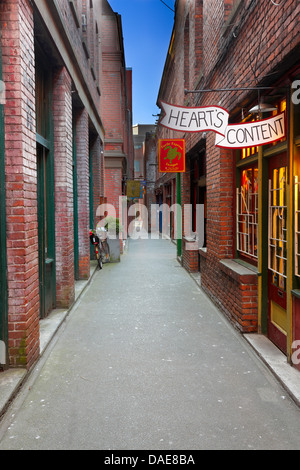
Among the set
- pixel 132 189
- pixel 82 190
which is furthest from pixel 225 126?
pixel 132 189

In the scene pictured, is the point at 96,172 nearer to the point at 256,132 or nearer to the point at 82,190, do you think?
the point at 82,190

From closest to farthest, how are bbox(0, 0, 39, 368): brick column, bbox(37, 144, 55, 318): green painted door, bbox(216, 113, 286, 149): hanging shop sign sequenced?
bbox(0, 0, 39, 368): brick column
bbox(216, 113, 286, 149): hanging shop sign
bbox(37, 144, 55, 318): green painted door

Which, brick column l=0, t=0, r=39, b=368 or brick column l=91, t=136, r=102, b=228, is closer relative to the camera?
brick column l=0, t=0, r=39, b=368

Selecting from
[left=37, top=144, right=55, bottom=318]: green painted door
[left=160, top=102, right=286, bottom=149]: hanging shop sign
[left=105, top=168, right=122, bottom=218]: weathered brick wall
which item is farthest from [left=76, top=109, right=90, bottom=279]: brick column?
[left=105, top=168, right=122, bottom=218]: weathered brick wall

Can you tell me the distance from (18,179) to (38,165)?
84.5 inches

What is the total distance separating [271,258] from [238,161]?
2.01 meters

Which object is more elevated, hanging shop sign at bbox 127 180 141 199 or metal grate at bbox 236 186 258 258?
hanging shop sign at bbox 127 180 141 199

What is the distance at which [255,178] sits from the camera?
18.5 ft

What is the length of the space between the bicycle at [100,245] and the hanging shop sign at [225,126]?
7408mm

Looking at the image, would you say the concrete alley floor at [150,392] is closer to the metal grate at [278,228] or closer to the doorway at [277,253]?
the doorway at [277,253]

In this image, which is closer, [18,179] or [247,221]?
[18,179]

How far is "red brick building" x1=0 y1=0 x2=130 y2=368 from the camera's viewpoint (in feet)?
12.9

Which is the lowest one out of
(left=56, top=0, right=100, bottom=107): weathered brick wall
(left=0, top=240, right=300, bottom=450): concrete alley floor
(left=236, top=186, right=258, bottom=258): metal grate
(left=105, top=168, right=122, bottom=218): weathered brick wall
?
(left=0, top=240, right=300, bottom=450): concrete alley floor

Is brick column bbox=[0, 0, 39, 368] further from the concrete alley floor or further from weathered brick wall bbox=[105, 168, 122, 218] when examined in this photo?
weathered brick wall bbox=[105, 168, 122, 218]
